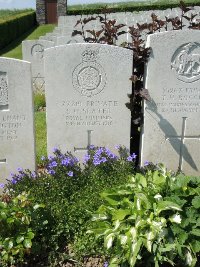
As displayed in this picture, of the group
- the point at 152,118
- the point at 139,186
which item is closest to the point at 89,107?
the point at 152,118

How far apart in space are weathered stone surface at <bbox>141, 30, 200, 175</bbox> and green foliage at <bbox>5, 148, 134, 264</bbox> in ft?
1.78

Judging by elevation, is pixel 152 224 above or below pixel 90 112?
below

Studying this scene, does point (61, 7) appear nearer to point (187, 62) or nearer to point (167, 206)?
point (187, 62)

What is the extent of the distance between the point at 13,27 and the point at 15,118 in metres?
21.0

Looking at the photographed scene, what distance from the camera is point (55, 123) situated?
13.8 feet

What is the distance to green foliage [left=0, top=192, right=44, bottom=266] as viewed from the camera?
3.08 meters

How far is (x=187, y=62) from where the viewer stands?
4148 mm

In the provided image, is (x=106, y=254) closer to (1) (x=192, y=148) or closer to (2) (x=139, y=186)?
(2) (x=139, y=186)

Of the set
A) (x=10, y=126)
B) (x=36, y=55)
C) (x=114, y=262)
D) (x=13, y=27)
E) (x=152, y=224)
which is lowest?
(x=114, y=262)

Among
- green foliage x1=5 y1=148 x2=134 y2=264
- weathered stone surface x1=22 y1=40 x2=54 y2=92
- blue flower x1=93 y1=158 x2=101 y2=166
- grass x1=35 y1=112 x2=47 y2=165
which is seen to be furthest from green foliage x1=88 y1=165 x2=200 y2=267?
weathered stone surface x1=22 y1=40 x2=54 y2=92

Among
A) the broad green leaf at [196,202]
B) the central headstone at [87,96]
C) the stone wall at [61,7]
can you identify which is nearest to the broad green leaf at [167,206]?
the broad green leaf at [196,202]

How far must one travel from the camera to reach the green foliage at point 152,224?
284 centimetres

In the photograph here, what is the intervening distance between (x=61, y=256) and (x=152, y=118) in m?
1.87

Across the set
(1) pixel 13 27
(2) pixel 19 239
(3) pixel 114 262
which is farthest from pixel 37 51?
(1) pixel 13 27
